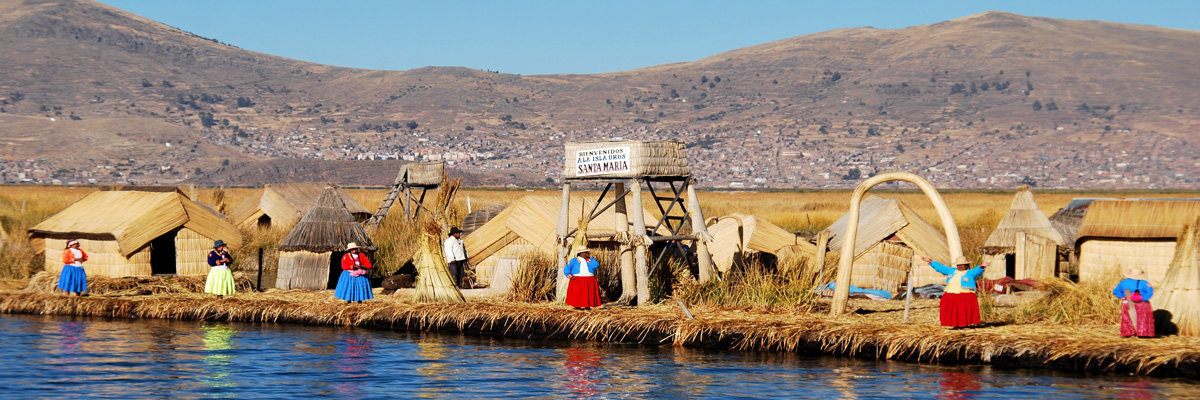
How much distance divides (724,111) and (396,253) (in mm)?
155889

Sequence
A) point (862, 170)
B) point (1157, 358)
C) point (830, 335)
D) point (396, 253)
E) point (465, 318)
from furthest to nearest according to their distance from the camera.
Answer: point (862, 170) → point (396, 253) → point (465, 318) → point (830, 335) → point (1157, 358)

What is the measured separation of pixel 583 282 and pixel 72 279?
7931 mm

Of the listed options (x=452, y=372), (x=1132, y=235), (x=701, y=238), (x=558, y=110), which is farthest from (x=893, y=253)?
(x=558, y=110)

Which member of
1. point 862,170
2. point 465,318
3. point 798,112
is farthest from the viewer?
point 798,112

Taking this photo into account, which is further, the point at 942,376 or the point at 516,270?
the point at 516,270

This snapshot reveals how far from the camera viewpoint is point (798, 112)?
585 ft

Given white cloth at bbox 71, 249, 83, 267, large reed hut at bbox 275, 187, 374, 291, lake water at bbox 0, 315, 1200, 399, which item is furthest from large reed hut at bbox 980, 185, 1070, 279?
white cloth at bbox 71, 249, 83, 267

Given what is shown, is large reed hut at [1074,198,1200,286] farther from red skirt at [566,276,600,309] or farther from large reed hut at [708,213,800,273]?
red skirt at [566,276,600,309]

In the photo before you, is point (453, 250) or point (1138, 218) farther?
point (453, 250)

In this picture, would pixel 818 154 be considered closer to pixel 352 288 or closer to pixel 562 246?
pixel 562 246

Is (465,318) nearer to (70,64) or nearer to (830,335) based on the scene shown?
(830,335)

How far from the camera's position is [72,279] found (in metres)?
19.7

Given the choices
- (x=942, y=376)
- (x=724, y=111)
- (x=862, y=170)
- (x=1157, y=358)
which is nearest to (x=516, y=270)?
(x=942, y=376)

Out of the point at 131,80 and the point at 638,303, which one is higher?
the point at 131,80
